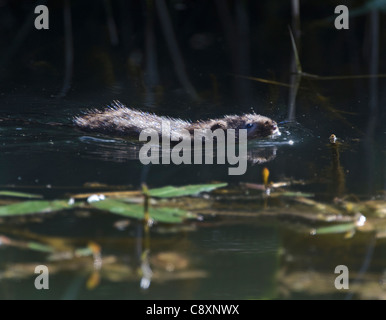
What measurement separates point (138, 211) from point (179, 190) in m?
0.41

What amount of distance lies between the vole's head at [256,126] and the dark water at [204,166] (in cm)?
14

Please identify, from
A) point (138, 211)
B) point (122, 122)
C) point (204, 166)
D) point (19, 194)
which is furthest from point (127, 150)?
point (138, 211)

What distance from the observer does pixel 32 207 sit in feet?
10.9

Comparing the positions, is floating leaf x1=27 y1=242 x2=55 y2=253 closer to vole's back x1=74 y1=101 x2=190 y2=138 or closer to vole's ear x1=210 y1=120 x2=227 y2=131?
vole's back x1=74 y1=101 x2=190 y2=138

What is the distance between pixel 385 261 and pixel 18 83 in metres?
5.08

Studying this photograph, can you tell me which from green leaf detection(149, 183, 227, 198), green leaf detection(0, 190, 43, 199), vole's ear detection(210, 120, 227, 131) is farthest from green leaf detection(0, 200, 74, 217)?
vole's ear detection(210, 120, 227, 131)

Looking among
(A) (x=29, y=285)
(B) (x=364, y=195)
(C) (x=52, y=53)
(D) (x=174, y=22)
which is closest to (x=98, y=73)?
(C) (x=52, y=53)

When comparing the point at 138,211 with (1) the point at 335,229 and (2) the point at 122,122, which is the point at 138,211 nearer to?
(1) the point at 335,229

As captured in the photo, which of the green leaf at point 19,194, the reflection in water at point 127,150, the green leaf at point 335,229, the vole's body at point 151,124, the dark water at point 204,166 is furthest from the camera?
the vole's body at point 151,124

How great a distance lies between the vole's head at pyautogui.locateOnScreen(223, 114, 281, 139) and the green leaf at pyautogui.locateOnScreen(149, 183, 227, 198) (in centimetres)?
209

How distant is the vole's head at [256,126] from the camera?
18.9 ft

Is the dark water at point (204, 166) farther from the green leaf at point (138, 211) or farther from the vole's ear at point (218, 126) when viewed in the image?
the vole's ear at point (218, 126)

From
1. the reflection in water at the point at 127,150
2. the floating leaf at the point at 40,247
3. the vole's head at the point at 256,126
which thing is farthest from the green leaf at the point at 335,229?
the vole's head at the point at 256,126

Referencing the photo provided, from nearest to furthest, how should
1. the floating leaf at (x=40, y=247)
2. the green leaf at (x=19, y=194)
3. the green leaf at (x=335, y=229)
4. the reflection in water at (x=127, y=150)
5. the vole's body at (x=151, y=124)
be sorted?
the floating leaf at (x=40, y=247) → the green leaf at (x=335, y=229) → the green leaf at (x=19, y=194) → the reflection in water at (x=127, y=150) → the vole's body at (x=151, y=124)
